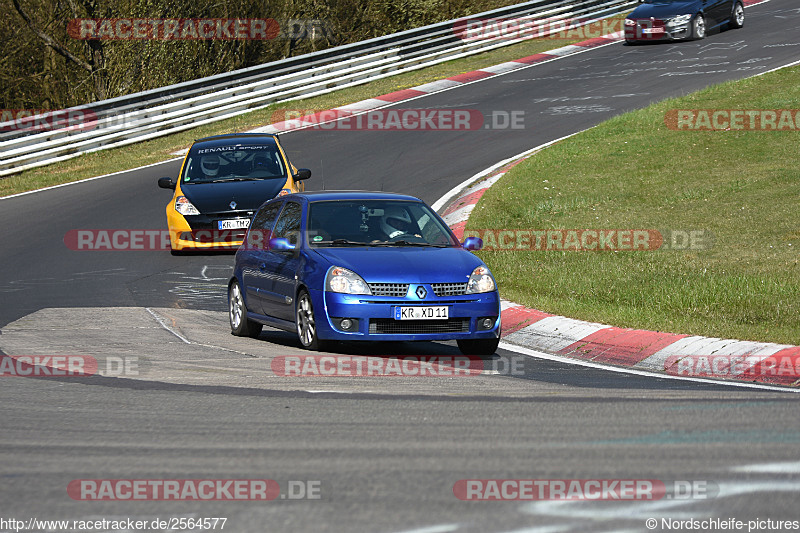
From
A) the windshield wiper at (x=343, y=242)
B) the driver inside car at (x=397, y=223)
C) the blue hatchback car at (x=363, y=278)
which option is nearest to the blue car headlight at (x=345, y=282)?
the blue hatchback car at (x=363, y=278)

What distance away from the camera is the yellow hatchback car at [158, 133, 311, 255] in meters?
16.7

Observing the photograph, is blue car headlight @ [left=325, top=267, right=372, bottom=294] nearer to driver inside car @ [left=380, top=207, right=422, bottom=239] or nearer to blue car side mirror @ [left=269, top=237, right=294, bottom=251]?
blue car side mirror @ [left=269, top=237, right=294, bottom=251]

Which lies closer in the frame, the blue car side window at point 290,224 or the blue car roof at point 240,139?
the blue car side window at point 290,224

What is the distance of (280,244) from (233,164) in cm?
756

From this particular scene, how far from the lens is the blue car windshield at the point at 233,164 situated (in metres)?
17.7

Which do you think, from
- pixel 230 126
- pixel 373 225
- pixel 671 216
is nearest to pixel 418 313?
pixel 373 225

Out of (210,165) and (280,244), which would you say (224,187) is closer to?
(210,165)

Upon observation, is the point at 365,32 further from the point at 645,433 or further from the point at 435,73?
the point at 645,433

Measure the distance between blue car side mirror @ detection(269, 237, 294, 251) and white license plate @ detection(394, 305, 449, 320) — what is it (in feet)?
4.69

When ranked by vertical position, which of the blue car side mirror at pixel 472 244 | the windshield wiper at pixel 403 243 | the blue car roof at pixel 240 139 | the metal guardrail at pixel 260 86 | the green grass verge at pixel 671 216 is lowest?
the green grass verge at pixel 671 216

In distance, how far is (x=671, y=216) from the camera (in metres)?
15.9

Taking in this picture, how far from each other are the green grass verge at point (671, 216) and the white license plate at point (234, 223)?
10.8ft

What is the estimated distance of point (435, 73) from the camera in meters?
32.8

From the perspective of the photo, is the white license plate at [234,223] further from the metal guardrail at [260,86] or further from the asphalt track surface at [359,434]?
the metal guardrail at [260,86]
